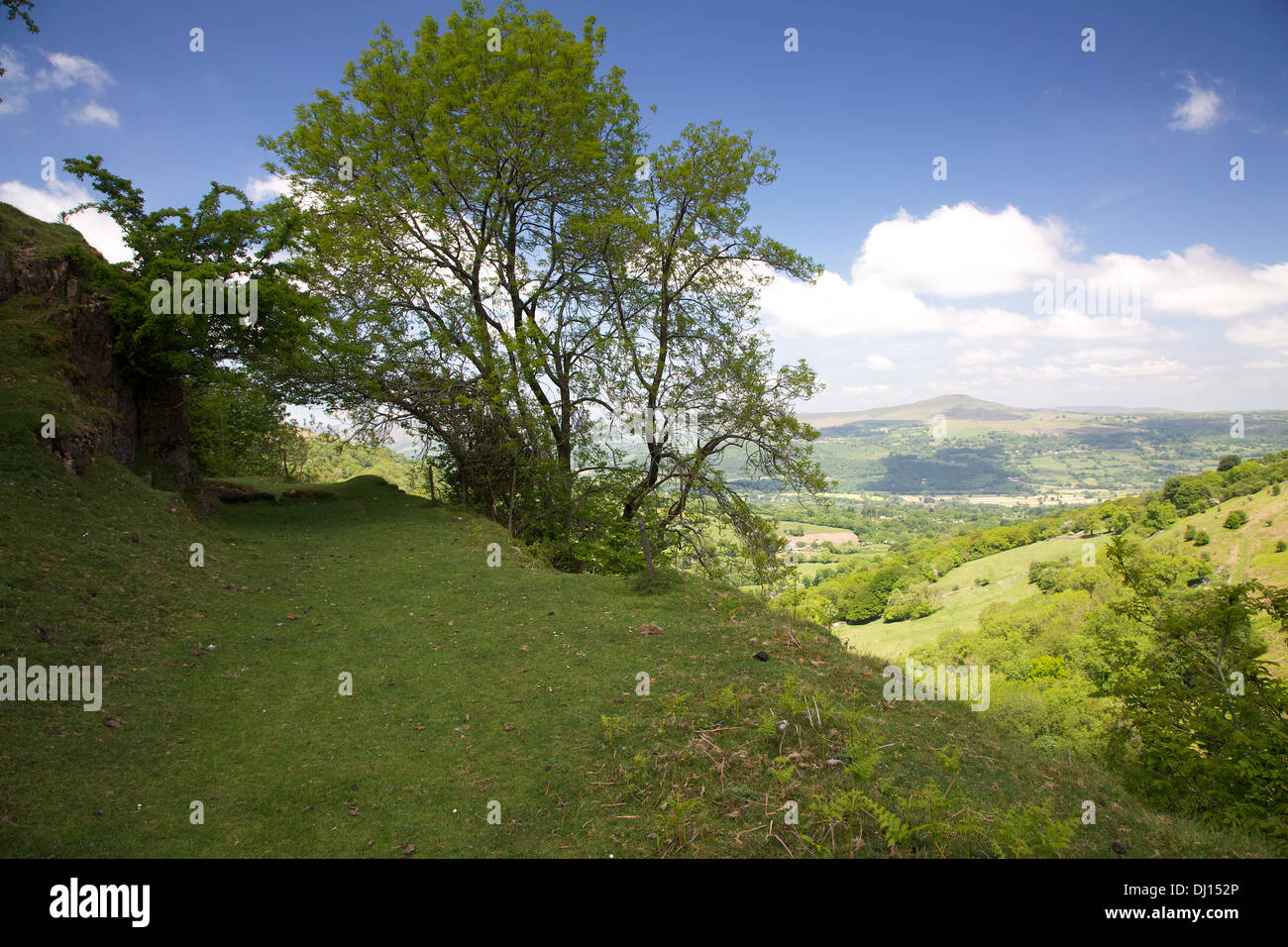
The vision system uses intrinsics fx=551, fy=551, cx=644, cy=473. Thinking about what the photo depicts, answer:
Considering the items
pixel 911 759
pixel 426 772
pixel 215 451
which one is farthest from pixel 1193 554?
pixel 215 451

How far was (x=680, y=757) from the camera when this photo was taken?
6.33 metres

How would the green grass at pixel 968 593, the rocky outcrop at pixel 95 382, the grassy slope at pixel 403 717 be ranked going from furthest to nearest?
the green grass at pixel 968 593 → the rocky outcrop at pixel 95 382 → the grassy slope at pixel 403 717

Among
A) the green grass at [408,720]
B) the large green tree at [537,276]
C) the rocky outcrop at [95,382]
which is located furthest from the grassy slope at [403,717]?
the large green tree at [537,276]

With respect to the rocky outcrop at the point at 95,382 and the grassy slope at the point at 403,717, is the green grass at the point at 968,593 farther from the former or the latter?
the rocky outcrop at the point at 95,382

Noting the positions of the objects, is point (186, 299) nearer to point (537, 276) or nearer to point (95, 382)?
point (95, 382)

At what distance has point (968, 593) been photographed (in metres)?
82.1

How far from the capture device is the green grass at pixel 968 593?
230 feet

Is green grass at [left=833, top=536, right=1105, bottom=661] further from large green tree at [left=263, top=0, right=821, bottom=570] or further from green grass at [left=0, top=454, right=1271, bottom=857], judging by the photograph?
green grass at [left=0, top=454, right=1271, bottom=857]

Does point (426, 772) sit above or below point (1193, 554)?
above

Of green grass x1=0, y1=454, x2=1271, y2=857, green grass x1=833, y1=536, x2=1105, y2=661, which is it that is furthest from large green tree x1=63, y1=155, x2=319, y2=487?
green grass x1=833, y1=536, x2=1105, y2=661

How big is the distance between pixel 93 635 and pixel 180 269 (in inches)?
363

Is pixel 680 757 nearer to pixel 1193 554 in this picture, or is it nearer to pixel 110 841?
pixel 110 841

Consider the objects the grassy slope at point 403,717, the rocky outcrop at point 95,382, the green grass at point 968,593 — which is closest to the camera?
the grassy slope at point 403,717

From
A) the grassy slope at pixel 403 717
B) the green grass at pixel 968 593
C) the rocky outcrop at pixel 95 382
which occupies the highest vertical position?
the rocky outcrop at pixel 95 382
